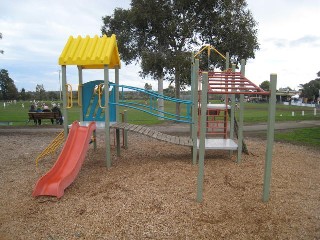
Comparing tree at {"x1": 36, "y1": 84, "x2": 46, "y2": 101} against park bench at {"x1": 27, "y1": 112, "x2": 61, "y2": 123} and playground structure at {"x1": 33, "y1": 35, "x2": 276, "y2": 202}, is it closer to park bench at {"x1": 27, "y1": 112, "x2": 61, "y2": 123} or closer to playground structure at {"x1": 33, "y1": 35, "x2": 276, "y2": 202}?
park bench at {"x1": 27, "y1": 112, "x2": 61, "y2": 123}

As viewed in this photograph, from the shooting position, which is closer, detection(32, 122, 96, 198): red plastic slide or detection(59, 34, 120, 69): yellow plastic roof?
detection(32, 122, 96, 198): red plastic slide

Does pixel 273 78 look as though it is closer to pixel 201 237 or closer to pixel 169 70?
pixel 201 237

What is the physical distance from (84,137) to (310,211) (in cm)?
433

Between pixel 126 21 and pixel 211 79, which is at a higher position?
pixel 126 21

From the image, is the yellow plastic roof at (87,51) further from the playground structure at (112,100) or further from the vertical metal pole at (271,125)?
the vertical metal pole at (271,125)

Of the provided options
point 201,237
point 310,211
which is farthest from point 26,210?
point 310,211

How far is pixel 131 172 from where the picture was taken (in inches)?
257

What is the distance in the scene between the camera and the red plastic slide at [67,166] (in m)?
5.26

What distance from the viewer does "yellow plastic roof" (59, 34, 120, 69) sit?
6.63 metres

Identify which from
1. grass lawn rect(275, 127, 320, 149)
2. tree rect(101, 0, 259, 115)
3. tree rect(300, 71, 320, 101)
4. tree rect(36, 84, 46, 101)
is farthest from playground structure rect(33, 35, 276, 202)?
tree rect(36, 84, 46, 101)

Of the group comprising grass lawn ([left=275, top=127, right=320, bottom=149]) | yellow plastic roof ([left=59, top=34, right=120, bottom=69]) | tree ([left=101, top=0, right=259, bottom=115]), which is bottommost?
grass lawn ([left=275, top=127, right=320, bottom=149])

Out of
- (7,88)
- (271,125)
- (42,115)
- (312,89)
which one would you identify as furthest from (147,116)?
(7,88)

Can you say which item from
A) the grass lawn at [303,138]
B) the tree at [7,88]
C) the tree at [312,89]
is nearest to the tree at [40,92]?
the tree at [7,88]

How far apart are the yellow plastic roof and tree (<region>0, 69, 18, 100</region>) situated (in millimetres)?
80701
